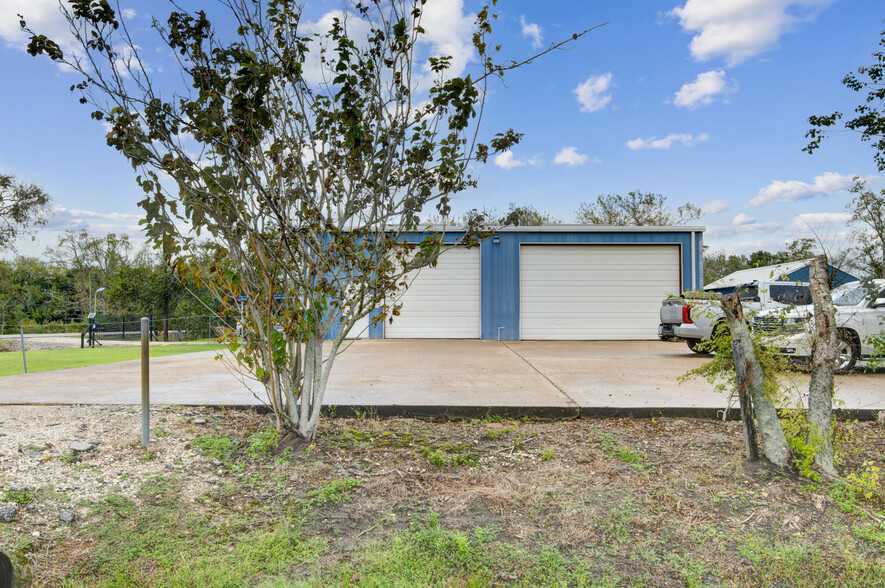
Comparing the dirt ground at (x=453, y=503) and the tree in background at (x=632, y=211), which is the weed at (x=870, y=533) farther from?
the tree in background at (x=632, y=211)

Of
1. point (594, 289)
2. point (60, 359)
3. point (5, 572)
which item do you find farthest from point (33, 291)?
point (5, 572)

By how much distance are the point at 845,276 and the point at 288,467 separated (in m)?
3.76

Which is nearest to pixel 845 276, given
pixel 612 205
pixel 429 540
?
pixel 429 540

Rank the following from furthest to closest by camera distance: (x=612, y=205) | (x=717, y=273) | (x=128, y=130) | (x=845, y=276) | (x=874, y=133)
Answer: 1. (x=717, y=273)
2. (x=612, y=205)
3. (x=874, y=133)
4. (x=845, y=276)
5. (x=128, y=130)

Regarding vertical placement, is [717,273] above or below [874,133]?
below

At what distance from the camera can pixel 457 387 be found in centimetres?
564

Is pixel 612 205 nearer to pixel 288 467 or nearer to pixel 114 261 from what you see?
pixel 288 467

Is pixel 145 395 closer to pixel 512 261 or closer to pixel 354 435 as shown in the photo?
pixel 354 435

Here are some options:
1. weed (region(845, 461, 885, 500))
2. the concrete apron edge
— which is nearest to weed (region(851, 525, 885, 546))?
weed (region(845, 461, 885, 500))

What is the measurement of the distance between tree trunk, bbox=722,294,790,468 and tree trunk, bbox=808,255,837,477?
0.16m

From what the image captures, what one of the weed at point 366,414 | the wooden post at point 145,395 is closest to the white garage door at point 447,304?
the weed at point 366,414

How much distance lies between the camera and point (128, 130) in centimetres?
298

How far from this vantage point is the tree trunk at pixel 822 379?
2.82 meters

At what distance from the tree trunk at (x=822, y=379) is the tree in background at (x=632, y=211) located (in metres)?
28.5
